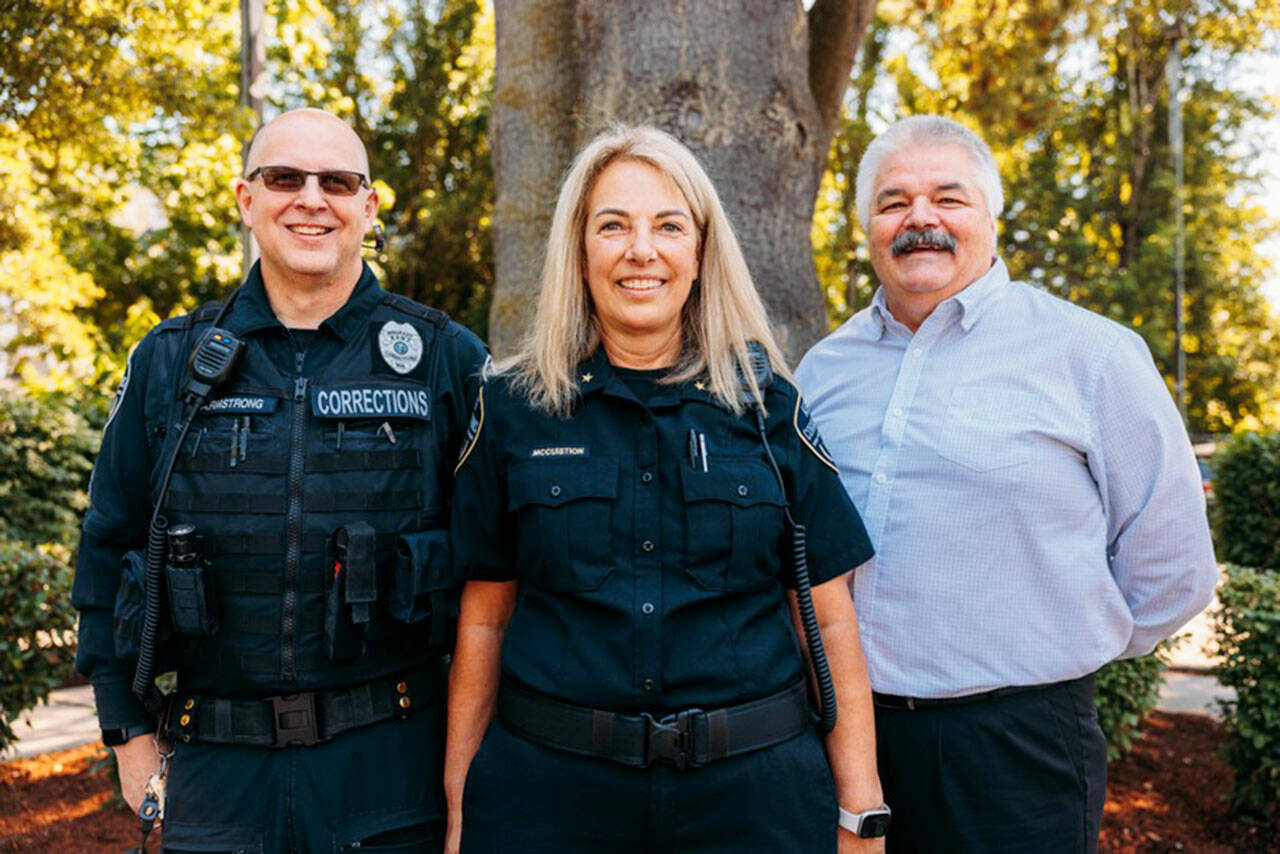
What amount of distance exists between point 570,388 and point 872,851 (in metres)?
1.23

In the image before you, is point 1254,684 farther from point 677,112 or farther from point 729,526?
point 729,526

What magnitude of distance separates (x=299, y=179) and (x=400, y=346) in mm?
464

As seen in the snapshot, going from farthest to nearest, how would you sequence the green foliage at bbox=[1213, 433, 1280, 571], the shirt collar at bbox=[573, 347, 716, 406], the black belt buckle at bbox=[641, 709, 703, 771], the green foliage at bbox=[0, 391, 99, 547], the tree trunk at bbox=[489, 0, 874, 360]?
the green foliage at bbox=[0, 391, 99, 547] < the green foliage at bbox=[1213, 433, 1280, 571] < the tree trunk at bbox=[489, 0, 874, 360] < the shirt collar at bbox=[573, 347, 716, 406] < the black belt buckle at bbox=[641, 709, 703, 771]

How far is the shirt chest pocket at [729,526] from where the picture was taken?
2.20 m

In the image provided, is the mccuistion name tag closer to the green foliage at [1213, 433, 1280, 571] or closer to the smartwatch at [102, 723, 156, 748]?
the smartwatch at [102, 723, 156, 748]

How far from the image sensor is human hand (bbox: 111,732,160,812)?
100 inches

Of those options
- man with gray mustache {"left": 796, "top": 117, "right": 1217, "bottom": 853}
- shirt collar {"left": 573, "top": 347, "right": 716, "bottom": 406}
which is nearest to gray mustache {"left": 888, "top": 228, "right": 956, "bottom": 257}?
man with gray mustache {"left": 796, "top": 117, "right": 1217, "bottom": 853}

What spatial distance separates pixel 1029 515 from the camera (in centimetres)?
245

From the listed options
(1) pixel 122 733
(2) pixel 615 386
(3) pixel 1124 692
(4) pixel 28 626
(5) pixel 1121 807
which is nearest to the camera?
(2) pixel 615 386

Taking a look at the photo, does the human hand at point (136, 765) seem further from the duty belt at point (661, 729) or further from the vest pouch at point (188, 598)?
the duty belt at point (661, 729)

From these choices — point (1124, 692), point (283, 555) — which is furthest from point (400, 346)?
point (1124, 692)

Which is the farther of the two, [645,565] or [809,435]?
[809,435]

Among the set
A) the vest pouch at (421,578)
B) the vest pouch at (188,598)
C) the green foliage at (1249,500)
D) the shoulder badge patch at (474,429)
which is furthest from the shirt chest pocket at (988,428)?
the green foliage at (1249,500)

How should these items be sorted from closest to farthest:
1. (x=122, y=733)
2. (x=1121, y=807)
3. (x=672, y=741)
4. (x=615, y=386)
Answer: (x=672, y=741) → (x=615, y=386) → (x=122, y=733) → (x=1121, y=807)
